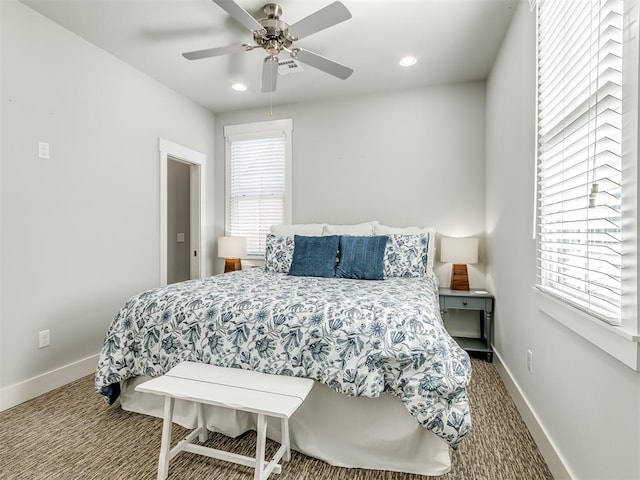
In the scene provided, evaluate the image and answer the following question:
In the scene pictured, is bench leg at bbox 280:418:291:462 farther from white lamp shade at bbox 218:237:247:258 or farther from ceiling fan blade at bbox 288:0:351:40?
white lamp shade at bbox 218:237:247:258

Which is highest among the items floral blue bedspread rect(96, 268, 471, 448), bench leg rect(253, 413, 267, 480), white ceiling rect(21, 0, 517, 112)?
white ceiling rect(21, 0, 517, 112)

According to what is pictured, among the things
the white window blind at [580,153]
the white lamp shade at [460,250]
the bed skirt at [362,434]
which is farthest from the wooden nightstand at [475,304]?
the bed skirt at [362,434]

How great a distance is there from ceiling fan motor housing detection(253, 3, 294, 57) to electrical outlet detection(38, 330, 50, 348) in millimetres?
2572

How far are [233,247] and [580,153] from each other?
135 inches

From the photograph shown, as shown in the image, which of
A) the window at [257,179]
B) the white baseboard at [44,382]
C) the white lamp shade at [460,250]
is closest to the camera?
the white baseboard at [44,382]

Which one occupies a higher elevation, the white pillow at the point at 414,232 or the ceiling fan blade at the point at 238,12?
the ceiling fan blade at the point at 238,12

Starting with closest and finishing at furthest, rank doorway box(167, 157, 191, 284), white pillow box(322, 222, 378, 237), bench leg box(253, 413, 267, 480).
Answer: bench leg box(253, 413, 267, 480) → white pillow box(322, 222, 378, 237) → doorway box(167, 157, 191, 284)

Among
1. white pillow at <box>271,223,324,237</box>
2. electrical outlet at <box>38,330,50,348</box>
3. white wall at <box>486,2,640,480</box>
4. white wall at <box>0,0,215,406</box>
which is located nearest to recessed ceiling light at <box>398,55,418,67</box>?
white wall at <box>486,2,640,480</box>

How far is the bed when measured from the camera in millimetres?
1546

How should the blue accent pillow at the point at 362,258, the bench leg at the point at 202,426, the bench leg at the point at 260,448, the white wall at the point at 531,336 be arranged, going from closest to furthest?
the white wall at the point at 531,336, the bench leg at the point at 260,448, the bench leg at the point at 202,426, the blue accent pillow at the point at 362,258

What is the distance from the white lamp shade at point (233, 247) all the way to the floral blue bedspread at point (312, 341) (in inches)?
71.8

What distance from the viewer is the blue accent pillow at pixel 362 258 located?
9.52ft

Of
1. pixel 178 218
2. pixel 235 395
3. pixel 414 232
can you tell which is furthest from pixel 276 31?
pixel 178 218

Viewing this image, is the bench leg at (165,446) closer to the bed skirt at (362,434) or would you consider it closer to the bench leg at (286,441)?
the bed skirt at (362,434)
